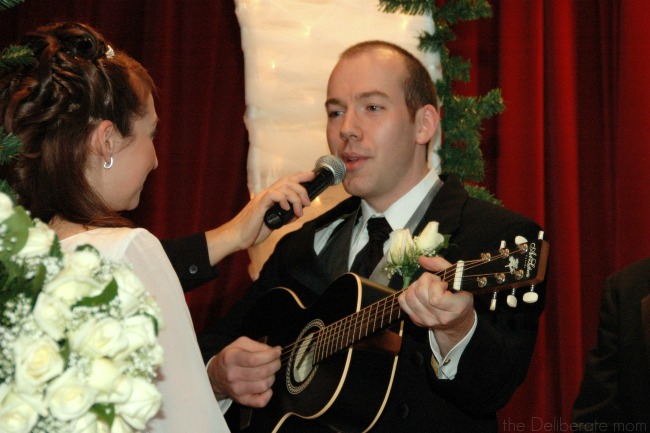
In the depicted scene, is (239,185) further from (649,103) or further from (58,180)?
(58,180)

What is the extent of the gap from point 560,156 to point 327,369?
1670mm

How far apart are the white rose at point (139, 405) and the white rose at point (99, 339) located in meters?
0.08

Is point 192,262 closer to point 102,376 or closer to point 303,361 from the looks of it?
point 303,361

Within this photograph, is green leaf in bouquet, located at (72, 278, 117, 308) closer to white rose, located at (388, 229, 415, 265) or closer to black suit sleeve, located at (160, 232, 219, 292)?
white rose, located at (388, 229, 415, 265)

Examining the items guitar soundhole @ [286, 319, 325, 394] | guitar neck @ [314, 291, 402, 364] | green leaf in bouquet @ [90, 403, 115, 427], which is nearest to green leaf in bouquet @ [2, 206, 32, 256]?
green leaf in bouquet @ [90, 403, 115, 427]

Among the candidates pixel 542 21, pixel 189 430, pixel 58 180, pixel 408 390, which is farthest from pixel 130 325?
pixel 542 21

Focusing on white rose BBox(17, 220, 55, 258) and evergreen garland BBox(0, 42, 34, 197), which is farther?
evergreen garland BBox(0, 42, 34, 197)

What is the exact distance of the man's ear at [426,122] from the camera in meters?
2.89

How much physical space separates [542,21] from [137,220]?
208cm

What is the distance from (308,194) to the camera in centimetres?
254

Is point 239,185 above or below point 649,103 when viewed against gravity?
below

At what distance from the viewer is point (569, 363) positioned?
3412 mm

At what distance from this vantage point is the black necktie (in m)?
2.64

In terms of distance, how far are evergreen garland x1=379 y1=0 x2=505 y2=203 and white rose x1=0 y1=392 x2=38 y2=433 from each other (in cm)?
213
